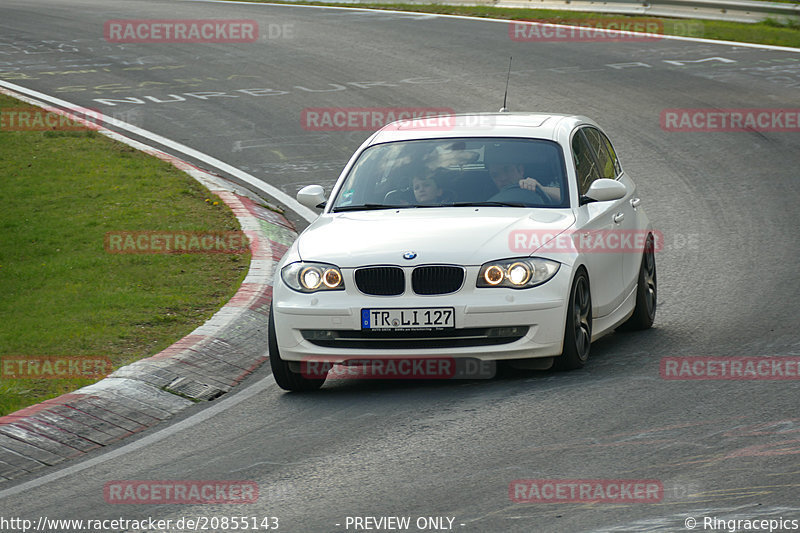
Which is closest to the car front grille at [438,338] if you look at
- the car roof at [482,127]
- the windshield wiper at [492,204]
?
the windshield wiper at [492,204]

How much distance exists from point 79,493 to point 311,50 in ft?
64.2

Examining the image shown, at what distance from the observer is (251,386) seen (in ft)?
29.2

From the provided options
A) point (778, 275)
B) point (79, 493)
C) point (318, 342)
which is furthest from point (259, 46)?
point (79, 493)

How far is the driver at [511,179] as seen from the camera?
9102 mm

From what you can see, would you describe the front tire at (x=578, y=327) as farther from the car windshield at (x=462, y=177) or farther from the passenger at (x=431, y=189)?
the passenger at (x=431, y=189)

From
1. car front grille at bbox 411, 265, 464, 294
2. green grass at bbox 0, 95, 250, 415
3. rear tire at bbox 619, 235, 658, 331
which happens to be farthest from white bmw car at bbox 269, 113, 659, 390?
green grass at bbox 0, 95, 250, 415

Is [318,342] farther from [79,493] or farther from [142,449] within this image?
[79,493]

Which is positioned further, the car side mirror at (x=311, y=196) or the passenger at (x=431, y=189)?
the car side mirror at (x=311, y=196)

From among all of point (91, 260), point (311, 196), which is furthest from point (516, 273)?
point (91, 260)

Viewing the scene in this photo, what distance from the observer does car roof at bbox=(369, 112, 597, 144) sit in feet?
31.4

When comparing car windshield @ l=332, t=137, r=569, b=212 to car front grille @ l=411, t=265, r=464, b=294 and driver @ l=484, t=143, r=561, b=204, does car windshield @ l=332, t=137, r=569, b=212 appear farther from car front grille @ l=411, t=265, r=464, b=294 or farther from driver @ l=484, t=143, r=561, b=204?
car front grille @ l=411, t=265, r=464, b=294

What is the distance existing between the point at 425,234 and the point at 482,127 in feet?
5.31

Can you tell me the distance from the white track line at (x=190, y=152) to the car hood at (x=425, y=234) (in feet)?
18.7

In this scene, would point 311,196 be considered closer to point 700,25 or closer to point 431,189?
point 431,189
